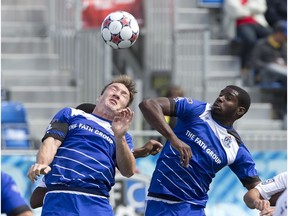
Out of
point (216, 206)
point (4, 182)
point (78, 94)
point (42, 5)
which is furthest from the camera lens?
point (42, 5)

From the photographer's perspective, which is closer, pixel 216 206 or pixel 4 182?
pixel 4 182

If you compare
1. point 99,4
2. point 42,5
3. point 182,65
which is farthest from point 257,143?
point 42,5

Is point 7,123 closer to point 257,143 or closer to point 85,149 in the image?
point 257,143

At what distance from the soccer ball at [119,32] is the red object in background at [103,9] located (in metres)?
7.51

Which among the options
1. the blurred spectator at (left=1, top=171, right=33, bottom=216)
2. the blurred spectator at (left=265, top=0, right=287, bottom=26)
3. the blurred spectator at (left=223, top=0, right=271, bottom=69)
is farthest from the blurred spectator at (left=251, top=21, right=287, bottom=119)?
the blurred spectator at (left=1, top=171, right=33, bottom=216)

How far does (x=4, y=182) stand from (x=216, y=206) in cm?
754

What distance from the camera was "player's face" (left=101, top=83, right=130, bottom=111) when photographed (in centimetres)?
849

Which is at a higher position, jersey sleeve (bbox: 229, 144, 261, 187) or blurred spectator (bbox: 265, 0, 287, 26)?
blurred spectator (bbox: 265, 0, 287, 26)

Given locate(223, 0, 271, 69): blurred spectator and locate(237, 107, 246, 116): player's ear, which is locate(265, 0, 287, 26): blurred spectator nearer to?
locate(223, 0, 271, 69): blurred spectator

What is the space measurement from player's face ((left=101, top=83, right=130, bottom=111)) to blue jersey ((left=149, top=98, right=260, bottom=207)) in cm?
79

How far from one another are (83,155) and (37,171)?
697 mm

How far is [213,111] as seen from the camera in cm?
940

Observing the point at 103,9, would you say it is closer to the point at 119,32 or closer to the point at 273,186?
the point at 119,32

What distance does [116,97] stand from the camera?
335 inches
